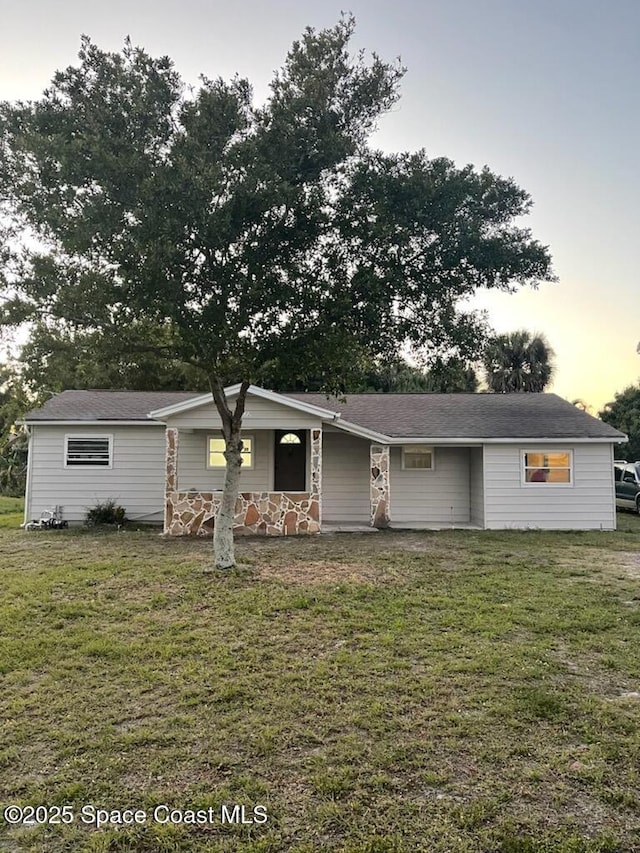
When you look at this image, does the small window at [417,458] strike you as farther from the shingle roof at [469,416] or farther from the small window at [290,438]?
the small window at [290,438]

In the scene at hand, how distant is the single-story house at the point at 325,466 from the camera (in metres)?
12.6

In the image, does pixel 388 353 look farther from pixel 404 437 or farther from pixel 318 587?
pixel 404 437

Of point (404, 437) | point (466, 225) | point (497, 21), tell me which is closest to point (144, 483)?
point (404, 437)

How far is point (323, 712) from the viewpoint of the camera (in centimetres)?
397

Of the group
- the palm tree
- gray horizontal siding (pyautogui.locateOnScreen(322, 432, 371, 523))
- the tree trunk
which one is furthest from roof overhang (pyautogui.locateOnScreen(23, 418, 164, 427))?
the palm tree

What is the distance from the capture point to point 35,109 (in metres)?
7.39

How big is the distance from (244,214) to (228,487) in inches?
166

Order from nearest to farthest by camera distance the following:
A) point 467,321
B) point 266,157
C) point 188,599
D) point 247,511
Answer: point 188,599
point 266,157
point 467,321
point 247,511

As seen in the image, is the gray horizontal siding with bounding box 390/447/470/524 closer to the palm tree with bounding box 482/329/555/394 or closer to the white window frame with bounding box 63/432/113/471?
the white window frame with bounding box 63/432/113/471

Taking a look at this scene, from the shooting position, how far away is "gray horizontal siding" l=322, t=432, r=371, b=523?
1488 centimetres

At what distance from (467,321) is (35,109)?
7.00m

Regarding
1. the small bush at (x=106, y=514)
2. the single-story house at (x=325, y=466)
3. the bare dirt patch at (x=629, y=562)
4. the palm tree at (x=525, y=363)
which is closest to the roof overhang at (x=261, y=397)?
the single-story house at (x=325, y=466)

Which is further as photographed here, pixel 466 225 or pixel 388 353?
pixel 388 353

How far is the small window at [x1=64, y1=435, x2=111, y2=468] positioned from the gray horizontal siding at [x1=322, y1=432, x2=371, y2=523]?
5.81m
